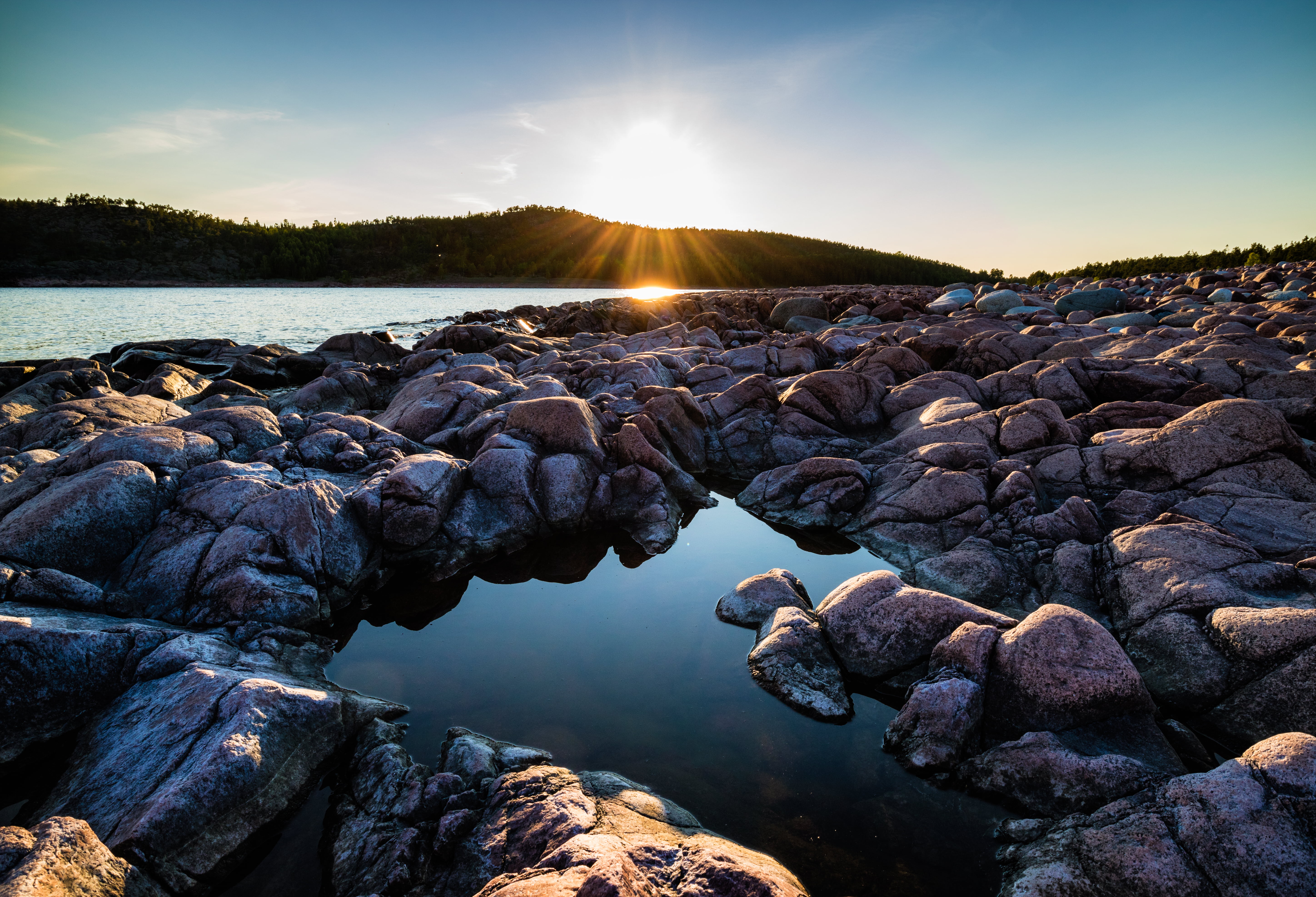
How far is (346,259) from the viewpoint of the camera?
106750 millimetres

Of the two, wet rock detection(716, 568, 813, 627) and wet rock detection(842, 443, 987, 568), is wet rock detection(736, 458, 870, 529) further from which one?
wet rock detection(716, 568, 813, 627)

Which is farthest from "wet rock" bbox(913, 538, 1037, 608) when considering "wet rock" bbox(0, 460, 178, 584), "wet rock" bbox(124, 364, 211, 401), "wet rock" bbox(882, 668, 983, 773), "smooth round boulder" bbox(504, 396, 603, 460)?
"wet rock" bbox(124, 364, 211, 401)

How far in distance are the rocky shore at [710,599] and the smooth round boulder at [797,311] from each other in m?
20.7

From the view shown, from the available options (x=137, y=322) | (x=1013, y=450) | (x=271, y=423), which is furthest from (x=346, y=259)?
(x=1013, y=450)

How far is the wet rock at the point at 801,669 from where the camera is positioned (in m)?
7.18

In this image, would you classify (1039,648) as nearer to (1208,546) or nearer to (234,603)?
(1208,546)

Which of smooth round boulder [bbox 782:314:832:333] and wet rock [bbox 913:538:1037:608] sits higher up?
smooth round boulder [bbox 782:314:832:333]

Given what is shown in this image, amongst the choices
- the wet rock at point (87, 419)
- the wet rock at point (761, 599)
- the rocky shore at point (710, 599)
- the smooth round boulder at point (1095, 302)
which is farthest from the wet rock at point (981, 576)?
the smooth round boulder at point (1095, 302)

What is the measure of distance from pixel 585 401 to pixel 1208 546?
11.3 metres

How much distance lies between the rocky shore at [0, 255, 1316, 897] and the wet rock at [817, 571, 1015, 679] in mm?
40

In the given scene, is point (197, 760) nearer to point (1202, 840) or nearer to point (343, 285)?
point (1202, 840)

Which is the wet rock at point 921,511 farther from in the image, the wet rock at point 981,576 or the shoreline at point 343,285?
the shoreline at point 343,285

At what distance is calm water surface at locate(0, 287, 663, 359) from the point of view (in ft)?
118

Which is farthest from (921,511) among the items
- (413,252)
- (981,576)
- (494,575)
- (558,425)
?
(413,252)
